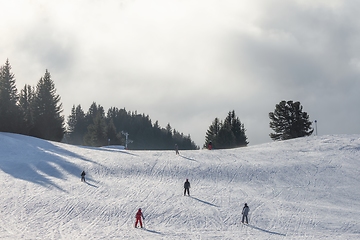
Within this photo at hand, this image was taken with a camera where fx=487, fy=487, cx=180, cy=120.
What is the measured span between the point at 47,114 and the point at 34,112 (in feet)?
7.21

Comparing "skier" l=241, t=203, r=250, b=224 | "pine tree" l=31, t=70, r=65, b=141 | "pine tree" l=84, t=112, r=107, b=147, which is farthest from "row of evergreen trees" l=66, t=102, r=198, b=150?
"skier" l=241, t=203, r=250, b=224

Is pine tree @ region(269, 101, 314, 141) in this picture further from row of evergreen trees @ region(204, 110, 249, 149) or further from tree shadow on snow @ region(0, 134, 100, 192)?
tree shadow on snow @ region(0, 134, 100, 192)

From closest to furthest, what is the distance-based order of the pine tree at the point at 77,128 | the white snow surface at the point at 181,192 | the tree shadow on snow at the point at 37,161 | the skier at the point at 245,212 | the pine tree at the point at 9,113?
the white snow surface at the point at 181,192, the skier at the point at 245,212, the tree shadow on snow at the point at 37,161, the pine tree at the point at 9,113, the pine tree at the point at 77,128

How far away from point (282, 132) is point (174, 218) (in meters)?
60.0

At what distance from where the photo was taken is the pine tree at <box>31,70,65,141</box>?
8100 cm

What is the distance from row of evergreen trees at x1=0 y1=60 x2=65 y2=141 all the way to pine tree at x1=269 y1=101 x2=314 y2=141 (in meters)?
38.5

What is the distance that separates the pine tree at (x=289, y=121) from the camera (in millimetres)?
87562

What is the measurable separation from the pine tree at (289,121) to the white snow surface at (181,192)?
89.6 feet

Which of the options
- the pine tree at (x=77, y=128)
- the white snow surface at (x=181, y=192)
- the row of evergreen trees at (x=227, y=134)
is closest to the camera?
the white snow surface at (x=181, y=192)

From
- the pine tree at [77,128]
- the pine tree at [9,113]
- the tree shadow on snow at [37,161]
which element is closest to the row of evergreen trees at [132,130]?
the pine tree at [77,128]

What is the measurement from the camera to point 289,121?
8869cm

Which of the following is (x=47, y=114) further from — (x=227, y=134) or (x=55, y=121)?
(x=227, y=134)

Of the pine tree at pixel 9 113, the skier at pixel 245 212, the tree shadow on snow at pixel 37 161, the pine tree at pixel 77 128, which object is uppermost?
the pine tree at pixel 77 128

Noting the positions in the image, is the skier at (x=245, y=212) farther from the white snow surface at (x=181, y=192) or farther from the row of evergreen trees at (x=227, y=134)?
the row of evergreen trees at (x=227, y=134)
